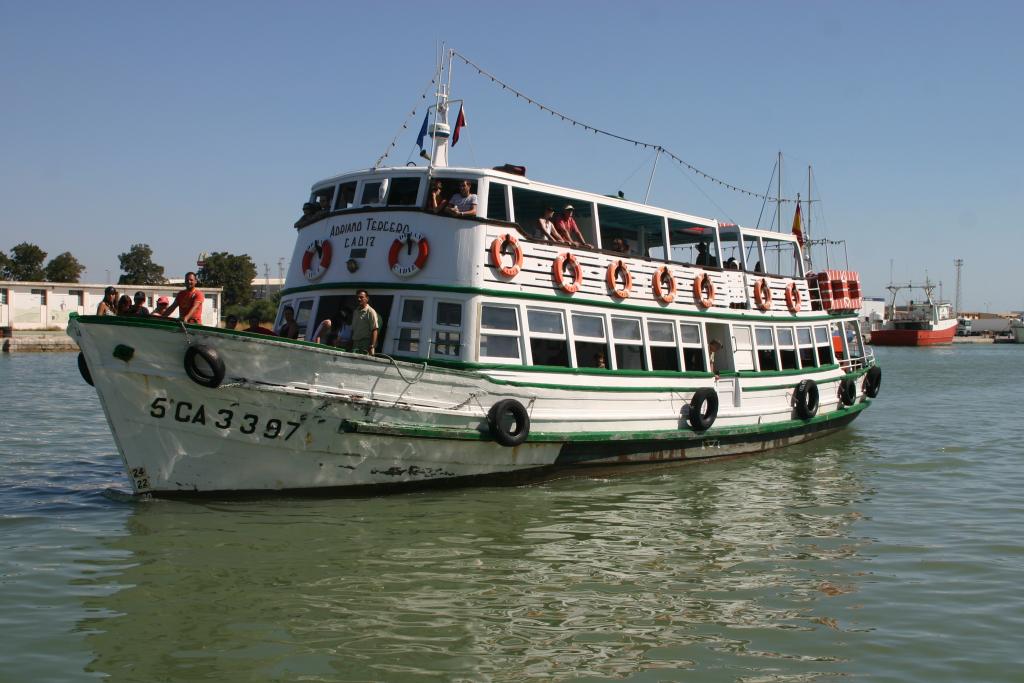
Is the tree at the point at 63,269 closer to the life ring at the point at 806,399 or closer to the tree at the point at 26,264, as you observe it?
the tree at the point at 26,264

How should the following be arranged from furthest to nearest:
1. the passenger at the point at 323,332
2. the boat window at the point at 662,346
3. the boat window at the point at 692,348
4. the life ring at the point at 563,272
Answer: the boat window at the point at 692,348
the boat window at the point at 662,346
the life ring at the point at 563,272
the passenger at the point at 323,332

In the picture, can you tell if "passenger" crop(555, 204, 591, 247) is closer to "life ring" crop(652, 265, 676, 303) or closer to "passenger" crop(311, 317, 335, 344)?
"life ring" crop(652, 265, 676, 303)

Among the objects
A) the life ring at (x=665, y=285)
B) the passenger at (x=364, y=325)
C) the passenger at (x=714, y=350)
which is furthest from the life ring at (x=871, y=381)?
the passenger at (x=364, y=325)

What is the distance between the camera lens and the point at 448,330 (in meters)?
12.5

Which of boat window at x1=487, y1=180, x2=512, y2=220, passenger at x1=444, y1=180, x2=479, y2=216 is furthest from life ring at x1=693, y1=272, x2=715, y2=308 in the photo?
passenger at x1=444, y1=180, x2=479, y2=216

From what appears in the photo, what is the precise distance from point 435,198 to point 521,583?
6.05m

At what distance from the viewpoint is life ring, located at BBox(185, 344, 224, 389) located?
33.2 feet

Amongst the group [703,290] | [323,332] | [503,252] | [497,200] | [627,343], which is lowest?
[627,343]

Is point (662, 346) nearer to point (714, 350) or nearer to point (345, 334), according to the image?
point (714, 350)

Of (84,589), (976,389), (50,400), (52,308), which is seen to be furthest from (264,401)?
(52,308)

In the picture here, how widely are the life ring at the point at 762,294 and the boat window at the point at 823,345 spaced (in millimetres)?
2462

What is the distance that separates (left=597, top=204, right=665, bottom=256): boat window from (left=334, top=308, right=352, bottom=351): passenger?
4.89 meters

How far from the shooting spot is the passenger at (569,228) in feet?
46.7

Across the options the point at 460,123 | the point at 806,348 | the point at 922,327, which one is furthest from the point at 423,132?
the point at 922,327
